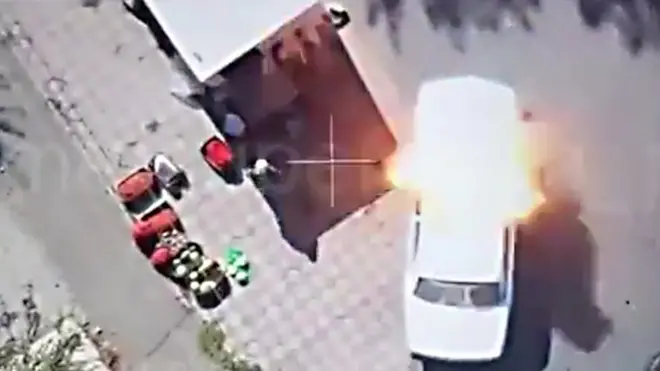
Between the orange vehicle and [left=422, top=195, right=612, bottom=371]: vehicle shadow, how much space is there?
2849 millimetres

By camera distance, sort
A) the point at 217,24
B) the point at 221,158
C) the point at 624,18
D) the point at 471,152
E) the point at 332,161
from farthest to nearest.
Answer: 1. the point at 332,161
2. the point at 221,158
3. the point at 624,18
4. the point at 471,152
5. the point at 217,24

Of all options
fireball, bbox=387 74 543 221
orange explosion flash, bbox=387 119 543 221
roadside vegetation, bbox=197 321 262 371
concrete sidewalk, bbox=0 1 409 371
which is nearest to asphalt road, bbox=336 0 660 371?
fireball, bbox=387 74 543 221

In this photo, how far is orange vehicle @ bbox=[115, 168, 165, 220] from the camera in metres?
12.1

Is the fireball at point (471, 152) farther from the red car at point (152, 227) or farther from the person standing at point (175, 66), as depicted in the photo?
the red car at point (152, 227)

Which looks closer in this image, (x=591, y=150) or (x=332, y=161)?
(x=591, y=150)

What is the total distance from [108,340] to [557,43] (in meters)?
4.86

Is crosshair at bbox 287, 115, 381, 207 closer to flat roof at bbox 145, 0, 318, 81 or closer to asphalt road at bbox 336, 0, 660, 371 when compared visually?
asphalt road at bbox 336, 0, 660, 371

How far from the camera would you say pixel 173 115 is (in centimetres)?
1226

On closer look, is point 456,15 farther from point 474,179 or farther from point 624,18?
point 474,179

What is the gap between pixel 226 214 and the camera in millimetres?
12273

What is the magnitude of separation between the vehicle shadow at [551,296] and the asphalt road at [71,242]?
2503 millimetres

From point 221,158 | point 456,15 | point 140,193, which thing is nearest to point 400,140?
point 456,15

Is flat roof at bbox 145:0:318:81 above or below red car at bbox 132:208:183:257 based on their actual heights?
above

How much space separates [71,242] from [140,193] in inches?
32.2
